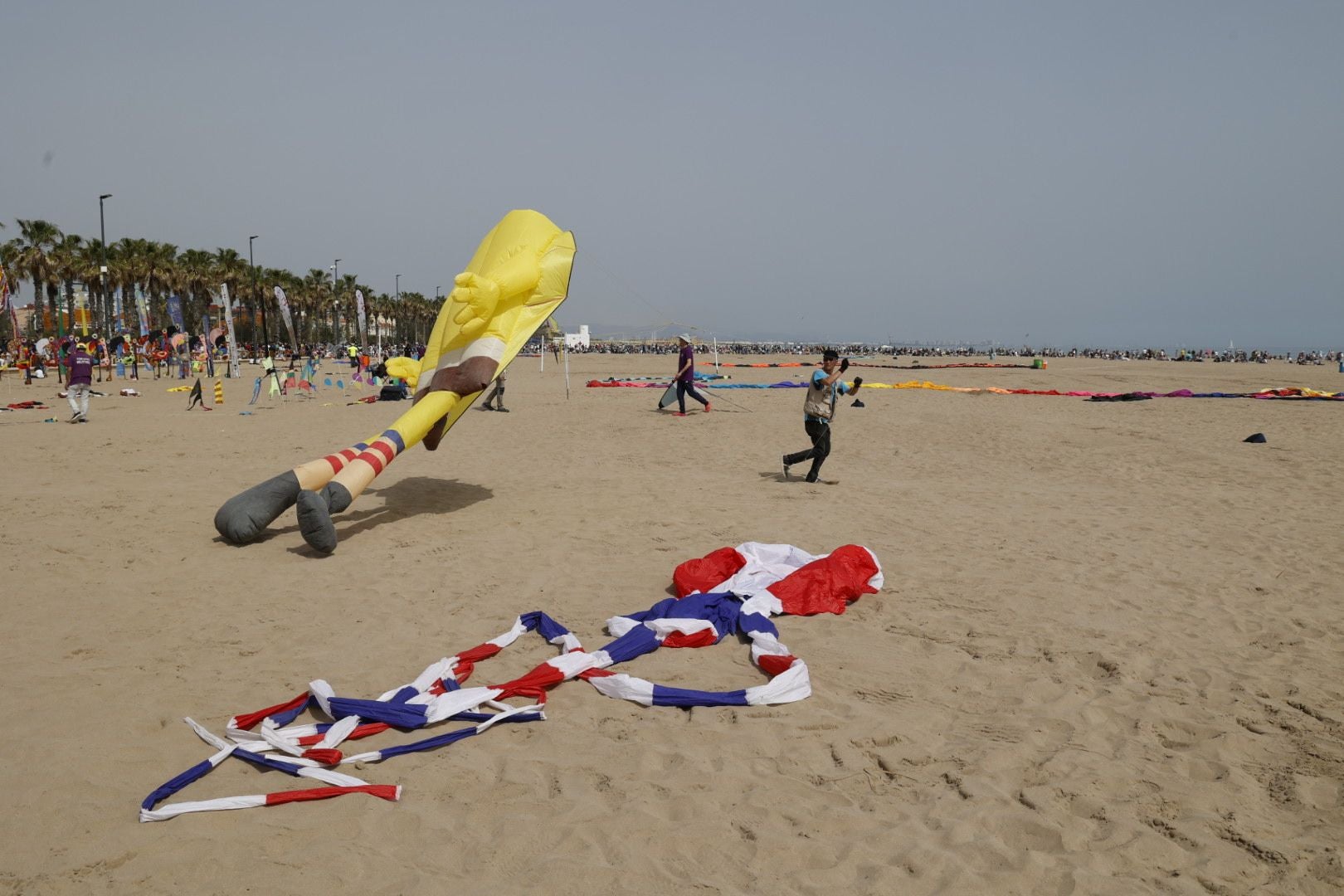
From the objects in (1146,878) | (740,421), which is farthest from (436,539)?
(740,421)

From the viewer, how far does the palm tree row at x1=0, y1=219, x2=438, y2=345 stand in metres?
51.2

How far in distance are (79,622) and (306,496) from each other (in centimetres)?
210

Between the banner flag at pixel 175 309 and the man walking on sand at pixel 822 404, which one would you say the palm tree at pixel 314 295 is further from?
the man walking on sand at pixel 822 404

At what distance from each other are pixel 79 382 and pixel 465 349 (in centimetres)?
1410

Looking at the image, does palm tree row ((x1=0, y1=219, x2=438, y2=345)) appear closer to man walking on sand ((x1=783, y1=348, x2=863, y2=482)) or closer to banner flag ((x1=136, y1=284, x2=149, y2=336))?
banner flag ((x1=136, y1=284, x2=149, y2=336))

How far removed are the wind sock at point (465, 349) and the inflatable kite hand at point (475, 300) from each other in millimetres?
11

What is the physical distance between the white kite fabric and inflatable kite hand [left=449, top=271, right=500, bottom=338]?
14.3 ft

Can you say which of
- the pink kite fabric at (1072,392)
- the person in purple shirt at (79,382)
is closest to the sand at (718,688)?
the person in purple shirt at (79,382)

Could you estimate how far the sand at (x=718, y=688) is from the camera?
11.4 ft

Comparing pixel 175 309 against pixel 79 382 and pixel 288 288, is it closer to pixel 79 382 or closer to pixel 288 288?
pixel 79 382

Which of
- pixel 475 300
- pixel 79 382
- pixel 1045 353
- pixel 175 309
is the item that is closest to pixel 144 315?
pixel 175 309

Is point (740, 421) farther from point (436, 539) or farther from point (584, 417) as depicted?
point (436, 539)

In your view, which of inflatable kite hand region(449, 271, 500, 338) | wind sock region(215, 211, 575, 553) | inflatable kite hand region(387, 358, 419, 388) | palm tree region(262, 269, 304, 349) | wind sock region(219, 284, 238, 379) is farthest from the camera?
palm tree region(262, 269, 304, 349)

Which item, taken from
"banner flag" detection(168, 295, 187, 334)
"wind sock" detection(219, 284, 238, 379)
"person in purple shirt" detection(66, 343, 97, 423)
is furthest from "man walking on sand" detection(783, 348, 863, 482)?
"banner flag" detection(168, 295, 187, 334)
